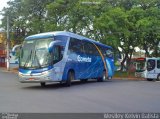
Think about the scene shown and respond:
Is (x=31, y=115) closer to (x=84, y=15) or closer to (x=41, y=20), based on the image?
(x=84, y=15)

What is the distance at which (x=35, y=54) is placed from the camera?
19.1m

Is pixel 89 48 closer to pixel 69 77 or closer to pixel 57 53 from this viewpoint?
pixel 69 77

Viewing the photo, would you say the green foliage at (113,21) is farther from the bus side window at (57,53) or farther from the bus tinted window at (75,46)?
the bus side window at (57,53)

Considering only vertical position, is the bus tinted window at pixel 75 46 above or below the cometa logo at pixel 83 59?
above

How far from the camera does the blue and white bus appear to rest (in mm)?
18953

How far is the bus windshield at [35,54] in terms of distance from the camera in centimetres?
1900

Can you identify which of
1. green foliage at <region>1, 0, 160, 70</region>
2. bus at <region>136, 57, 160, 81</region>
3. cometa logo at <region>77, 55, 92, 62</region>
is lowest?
bus at <region>136, 57, 160, 81</region>

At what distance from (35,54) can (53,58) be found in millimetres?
1065

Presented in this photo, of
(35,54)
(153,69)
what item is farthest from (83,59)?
(153,69)

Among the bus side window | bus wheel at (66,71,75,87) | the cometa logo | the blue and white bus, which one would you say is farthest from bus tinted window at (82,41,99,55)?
the bus side window

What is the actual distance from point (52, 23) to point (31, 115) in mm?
32454

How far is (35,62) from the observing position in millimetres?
18984

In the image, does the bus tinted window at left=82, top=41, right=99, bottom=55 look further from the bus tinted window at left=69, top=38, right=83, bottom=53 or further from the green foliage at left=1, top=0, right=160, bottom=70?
the green foliage at left=1, top=0, right=160, bottom=70

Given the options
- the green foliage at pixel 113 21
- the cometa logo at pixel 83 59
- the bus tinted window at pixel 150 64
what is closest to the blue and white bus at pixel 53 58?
the cometa logo at pixel 83 59
